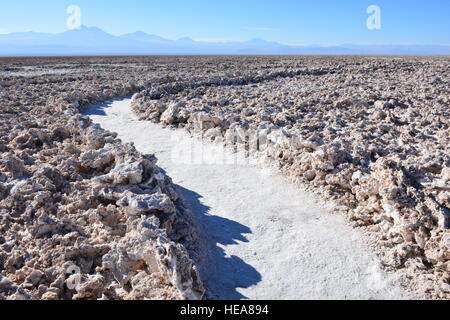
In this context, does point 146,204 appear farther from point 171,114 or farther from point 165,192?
point 171,114

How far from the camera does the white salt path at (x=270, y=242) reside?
15.0ft

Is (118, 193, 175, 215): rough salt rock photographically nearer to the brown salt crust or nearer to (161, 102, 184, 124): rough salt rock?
the brown salt crust

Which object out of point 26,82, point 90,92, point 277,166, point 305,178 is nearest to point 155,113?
point 90,92

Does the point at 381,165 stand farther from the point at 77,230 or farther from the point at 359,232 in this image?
the point at 77,230

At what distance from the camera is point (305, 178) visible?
740cm

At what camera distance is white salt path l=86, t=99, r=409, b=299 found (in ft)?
15.0

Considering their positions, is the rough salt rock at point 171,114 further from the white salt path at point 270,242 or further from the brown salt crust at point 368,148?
the white salt path at point 270,242

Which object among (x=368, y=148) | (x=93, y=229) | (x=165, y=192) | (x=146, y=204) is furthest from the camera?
(x=368, y=148)

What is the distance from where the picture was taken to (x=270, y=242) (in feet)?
18.3

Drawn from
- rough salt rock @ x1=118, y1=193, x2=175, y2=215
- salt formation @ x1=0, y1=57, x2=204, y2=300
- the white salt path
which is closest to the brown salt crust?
the white salt path

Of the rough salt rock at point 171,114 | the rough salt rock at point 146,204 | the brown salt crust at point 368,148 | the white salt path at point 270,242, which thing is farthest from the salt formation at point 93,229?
the rough salt rock at point 171,114

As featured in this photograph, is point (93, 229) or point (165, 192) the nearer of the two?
point (93, 229)

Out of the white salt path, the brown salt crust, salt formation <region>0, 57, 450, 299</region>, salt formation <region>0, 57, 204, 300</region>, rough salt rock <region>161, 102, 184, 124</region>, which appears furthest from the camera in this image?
rough salt rock <region>161, 102, 184, 124</region>

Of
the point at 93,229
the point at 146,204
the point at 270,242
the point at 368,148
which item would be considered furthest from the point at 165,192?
the point at 368,148
